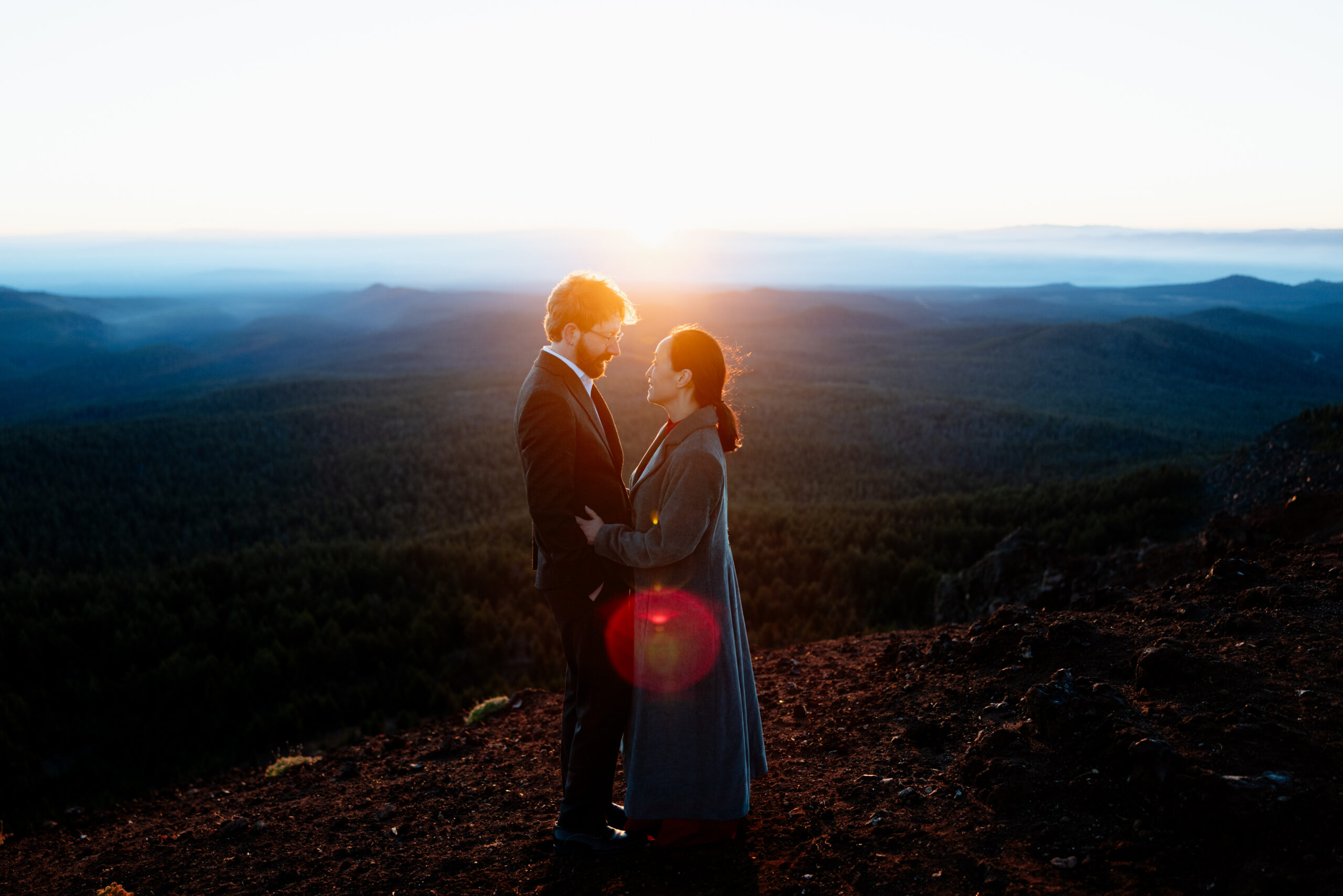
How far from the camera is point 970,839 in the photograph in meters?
2.93

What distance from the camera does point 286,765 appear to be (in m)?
6.11

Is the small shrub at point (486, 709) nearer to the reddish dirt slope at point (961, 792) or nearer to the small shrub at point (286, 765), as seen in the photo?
the reddish dirt slope at point (961, 792)

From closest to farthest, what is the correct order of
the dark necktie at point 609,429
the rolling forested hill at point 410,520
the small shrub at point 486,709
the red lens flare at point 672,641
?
the red lens flare at point 672,641, the dark necktie at point 609,429, the small shrub at point 486,709, the rolling forested hill at point 410,520

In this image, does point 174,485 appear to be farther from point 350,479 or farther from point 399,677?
point 399,677

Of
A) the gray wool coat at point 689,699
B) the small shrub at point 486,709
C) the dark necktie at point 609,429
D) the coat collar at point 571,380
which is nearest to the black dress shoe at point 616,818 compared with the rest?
the gray wool coat at point 689,699

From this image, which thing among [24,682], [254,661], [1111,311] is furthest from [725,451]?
[1111,311]

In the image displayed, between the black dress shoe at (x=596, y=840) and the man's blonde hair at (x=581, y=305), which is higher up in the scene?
the man's blonde hair at (x=581, y=305)

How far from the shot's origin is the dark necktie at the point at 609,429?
11.1 ft

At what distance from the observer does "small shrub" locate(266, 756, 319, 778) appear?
603 centimetres

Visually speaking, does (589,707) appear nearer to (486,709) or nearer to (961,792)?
(961,792)

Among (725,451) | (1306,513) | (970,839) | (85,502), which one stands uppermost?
(725,451)

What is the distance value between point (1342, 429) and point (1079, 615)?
1037 cm

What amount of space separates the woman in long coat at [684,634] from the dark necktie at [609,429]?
21 cm

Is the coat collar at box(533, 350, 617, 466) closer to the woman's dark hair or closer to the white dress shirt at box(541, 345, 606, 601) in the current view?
the white dress shirt at box(541, 345, 606, 601)
